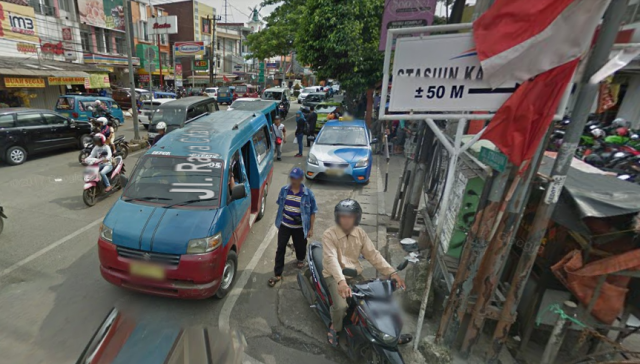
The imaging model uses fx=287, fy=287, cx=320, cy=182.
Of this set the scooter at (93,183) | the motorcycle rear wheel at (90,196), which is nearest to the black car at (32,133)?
the scooter at (93,183)

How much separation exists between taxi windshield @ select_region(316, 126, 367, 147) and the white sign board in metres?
5.90

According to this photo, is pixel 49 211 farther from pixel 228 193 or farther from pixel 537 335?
pixel 537 335

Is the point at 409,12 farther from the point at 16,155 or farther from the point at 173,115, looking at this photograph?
the point at 16,155

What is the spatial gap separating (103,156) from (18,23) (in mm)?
15132

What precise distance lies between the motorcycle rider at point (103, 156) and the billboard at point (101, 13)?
19.8 m

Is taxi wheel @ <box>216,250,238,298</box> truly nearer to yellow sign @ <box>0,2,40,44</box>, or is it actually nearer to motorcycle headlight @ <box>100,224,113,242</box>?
motorcycle headlight @ <box>100,224,113,242</box>

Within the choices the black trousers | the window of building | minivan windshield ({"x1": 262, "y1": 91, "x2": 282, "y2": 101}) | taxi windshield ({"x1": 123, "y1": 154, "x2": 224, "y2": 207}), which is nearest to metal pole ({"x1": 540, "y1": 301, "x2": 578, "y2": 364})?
the black trousers

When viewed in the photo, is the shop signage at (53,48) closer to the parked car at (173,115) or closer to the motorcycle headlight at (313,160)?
the parked car at (173,115)

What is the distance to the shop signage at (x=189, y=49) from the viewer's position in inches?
1038

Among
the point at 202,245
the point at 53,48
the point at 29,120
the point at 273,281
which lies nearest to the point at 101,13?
the point at 53,48

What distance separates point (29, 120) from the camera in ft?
28.5

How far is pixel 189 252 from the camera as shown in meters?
3.15

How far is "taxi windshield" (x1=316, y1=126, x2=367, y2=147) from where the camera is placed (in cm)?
845

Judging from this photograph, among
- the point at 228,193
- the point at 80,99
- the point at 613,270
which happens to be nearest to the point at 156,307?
Answer: the point at 228,193
